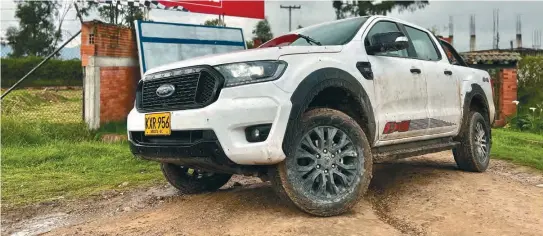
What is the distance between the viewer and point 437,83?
4.92m

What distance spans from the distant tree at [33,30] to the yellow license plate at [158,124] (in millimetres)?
43870

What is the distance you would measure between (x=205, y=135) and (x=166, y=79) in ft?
2.38

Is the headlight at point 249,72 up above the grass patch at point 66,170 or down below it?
above

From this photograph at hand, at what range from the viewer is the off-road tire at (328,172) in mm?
3342

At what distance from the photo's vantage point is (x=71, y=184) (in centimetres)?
571

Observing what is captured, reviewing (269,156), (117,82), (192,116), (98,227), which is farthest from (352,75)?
(117,82)

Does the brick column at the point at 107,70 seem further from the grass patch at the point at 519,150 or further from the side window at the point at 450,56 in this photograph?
the grass patch at the point at 519,150

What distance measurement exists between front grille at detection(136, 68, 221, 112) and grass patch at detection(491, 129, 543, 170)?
5.12m

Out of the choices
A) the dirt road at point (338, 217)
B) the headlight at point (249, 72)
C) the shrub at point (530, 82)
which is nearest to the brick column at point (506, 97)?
the shrub at point (530, 82)

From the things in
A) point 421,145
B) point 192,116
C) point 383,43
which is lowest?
point 421,145

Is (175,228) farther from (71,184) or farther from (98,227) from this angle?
(71,184)

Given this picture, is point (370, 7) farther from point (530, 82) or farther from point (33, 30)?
point (33, 30)

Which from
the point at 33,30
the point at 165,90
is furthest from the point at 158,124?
the point at 33,30

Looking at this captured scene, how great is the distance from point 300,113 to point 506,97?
38.7ft
